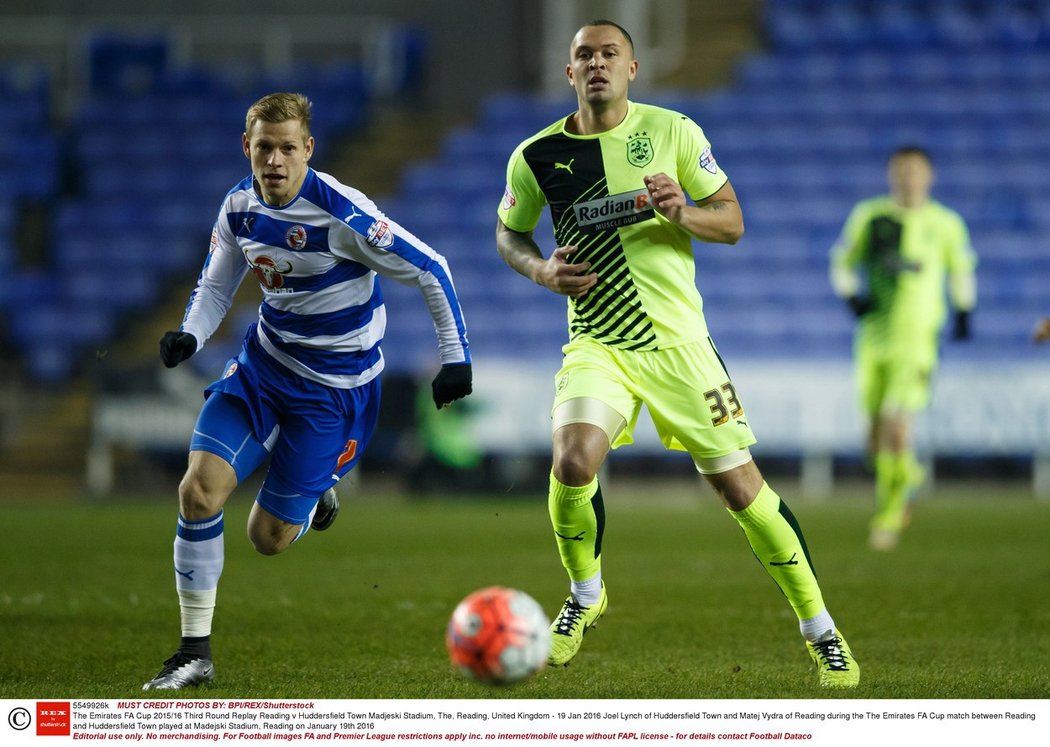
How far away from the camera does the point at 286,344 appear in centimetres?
500

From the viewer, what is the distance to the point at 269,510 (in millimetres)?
5086

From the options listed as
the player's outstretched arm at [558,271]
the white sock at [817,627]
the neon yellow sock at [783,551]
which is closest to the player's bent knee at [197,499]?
the player's outstretched arm at [558,271]

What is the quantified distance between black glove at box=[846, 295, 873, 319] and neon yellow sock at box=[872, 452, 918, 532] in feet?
3.08

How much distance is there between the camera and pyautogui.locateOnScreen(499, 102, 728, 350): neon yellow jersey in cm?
475

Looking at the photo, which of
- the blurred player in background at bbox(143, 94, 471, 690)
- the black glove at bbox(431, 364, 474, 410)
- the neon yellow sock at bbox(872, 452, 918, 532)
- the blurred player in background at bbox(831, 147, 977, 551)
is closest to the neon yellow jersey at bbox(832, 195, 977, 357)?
the blurred player in background at bbox(831, 147, 977, 551)

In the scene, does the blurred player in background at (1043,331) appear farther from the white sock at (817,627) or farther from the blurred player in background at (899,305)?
the blurred player in background at (899,305)

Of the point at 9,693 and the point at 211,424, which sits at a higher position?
the point at 211,424

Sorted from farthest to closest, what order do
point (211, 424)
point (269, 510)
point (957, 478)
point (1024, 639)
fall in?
point (957, 478) < point (1024, 639) < point (269, 510) < point (211, 424)

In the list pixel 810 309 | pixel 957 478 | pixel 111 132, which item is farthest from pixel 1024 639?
pixel 111 132

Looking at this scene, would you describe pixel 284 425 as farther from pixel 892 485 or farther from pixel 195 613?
pixel 892 485

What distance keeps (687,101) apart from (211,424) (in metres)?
14.8

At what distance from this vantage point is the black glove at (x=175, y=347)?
4.64 metres

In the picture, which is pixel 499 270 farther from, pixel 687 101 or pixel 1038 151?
pixel 1038 151
